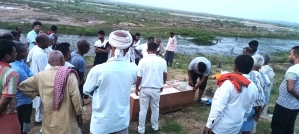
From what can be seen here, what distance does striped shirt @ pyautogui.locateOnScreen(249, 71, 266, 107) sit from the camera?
12.7ft

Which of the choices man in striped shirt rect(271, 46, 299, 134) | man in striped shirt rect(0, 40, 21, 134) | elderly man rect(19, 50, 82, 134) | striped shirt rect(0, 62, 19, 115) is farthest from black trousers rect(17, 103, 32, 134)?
man in striped shirt rect(271, 46, 299, 134)

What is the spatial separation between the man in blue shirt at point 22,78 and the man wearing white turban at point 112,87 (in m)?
0.96

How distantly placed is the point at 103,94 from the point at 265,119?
195 inches

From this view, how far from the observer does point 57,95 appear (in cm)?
251

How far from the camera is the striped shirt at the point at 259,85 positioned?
3.86 m

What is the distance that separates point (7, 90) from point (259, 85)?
359 centimetres

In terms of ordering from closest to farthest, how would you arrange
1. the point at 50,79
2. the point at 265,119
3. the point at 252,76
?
the point at 50,79 → the point at 252,76 → the point at 265,119

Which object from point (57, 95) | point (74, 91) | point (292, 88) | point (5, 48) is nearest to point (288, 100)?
point (292, 88)

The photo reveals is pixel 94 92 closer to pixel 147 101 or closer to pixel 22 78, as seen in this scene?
pixel 22 78

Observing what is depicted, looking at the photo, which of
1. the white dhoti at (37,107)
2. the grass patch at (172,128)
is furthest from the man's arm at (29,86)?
the grass patch at (172,128)

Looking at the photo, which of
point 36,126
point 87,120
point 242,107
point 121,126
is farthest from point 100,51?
point 242,107

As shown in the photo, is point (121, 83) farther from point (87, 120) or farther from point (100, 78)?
point (87, 120)

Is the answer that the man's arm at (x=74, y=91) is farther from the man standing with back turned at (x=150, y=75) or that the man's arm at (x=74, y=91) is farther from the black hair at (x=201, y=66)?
the black hair at (x=201, y=66)

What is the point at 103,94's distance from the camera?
272 cm
